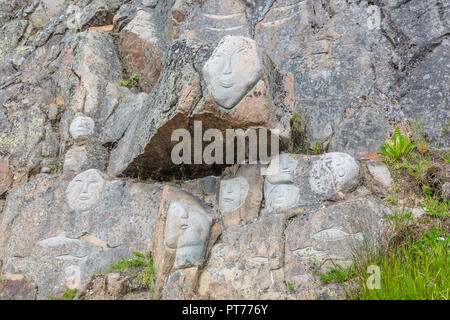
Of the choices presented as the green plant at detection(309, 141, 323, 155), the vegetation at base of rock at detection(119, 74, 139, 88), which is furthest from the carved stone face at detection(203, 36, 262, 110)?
the vegetation at base of rock at detection(119, 74, 139, 88)

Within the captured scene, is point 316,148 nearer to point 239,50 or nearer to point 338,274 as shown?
point 239,50

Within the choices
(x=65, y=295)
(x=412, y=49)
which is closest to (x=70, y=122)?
(x=65, y=295)

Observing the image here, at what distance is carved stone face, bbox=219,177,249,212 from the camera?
5191 mm

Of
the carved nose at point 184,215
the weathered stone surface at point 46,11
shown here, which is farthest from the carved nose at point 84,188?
the weathered stone surface at point 46,11

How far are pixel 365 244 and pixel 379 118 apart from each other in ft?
7.09

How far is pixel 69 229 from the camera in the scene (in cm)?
548

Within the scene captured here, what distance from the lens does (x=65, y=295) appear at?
478 cm

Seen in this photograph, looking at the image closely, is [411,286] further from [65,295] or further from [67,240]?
[67,240]

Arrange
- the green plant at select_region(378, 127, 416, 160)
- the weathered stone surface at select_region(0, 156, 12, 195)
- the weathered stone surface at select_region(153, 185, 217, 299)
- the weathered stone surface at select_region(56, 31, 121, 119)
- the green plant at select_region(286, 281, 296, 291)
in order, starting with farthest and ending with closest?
the weathered stone surface at select_region(56, 31, 121, 119) < the weathered stone surface at select_region(0, 156, 12, 195) < the green plant at select_region(378, 127, 416, 160) < the weathered stone surface at select_region(153, 185, 217, 299) < the green plant at select_region(286, 281, 296, 291)

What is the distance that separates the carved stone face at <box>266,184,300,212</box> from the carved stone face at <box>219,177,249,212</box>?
313 millimetres

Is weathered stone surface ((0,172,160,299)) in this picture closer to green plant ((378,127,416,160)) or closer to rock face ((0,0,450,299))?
rock face ((0,0,450,299))

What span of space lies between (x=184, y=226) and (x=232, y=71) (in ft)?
5.96

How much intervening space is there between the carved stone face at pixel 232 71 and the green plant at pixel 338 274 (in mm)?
2036

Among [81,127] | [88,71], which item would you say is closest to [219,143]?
[81,127]
